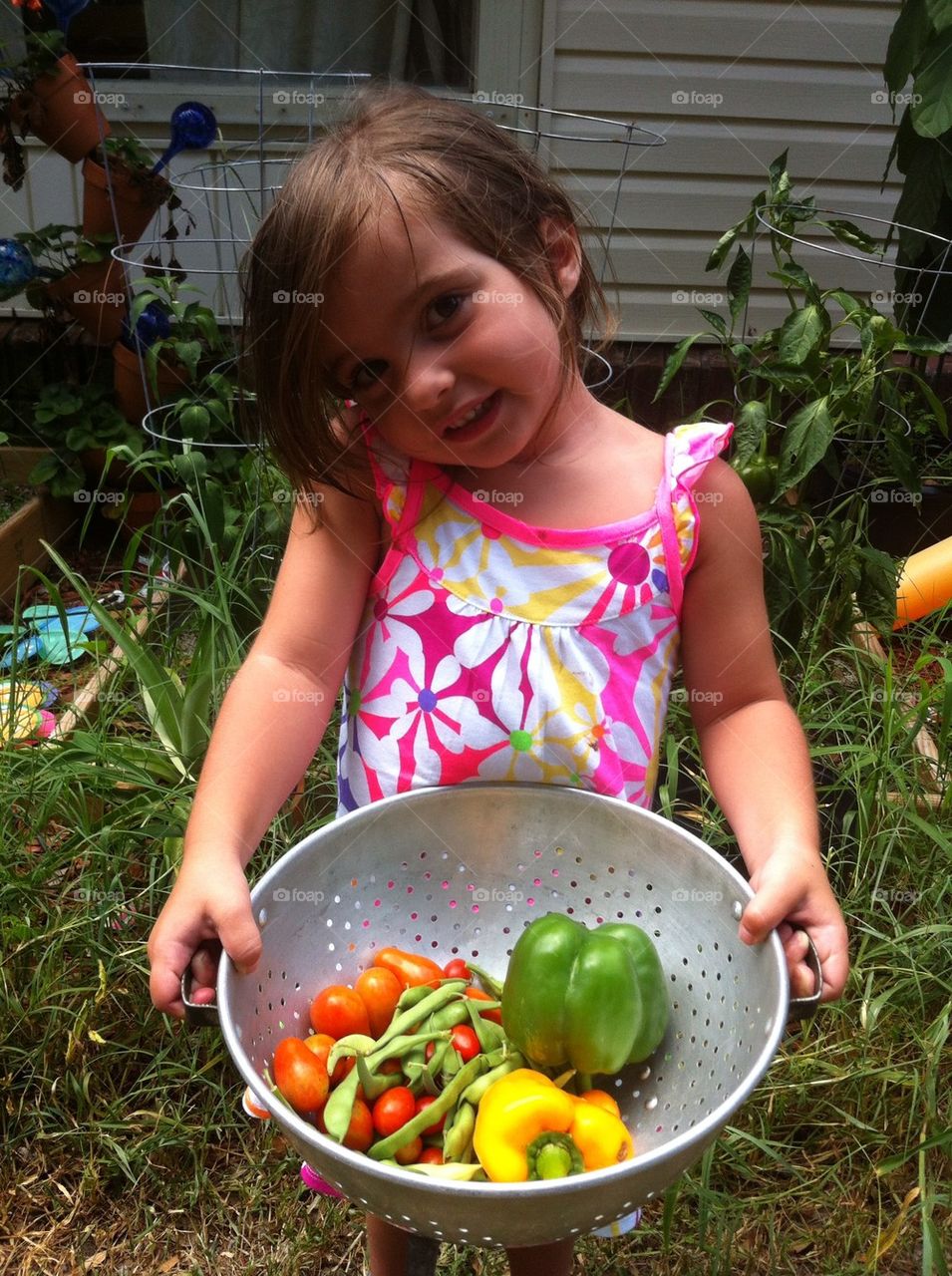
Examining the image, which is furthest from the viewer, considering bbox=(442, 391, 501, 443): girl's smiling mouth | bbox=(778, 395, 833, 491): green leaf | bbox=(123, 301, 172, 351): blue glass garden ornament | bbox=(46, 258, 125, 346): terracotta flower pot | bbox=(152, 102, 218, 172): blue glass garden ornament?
bbox=(46, 258, 125, 346): terracotta flower pot

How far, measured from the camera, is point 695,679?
1.30m

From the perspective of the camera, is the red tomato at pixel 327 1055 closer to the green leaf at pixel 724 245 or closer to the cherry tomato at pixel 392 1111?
the cherry tomato at pixel 392 1111

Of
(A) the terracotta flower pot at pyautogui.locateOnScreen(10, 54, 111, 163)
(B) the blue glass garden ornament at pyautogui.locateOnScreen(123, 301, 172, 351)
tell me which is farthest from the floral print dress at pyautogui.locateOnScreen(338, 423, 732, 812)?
(A) the terracotta flower pot at pyautogui.locateOnScreen(10, 54, 111, 163)

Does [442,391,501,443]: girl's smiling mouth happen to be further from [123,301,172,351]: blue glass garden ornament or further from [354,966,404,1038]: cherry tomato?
[123,301,172,351]: blue glass garden ornament

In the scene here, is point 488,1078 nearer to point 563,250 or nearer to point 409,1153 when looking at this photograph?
point 409,1153

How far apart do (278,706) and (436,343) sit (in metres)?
0.41

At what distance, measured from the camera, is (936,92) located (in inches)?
96.1

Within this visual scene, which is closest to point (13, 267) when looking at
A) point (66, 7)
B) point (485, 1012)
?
point (66, 7)

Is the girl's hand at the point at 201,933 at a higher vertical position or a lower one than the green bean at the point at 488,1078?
higher

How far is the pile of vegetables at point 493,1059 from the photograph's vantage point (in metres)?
0.96

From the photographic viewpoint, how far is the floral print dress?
48.9 inches

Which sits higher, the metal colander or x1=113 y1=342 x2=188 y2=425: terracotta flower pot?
the metal colander

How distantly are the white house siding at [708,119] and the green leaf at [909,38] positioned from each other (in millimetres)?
1016

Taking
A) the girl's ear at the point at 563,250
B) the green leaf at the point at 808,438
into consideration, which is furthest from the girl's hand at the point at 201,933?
the green leaf at the point at 808,438
